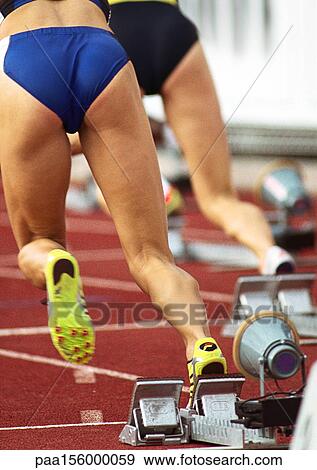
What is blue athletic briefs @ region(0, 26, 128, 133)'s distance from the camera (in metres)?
4.51

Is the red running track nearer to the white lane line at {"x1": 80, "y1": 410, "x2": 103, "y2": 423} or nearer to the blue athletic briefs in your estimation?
the white lane line at {"x1": 80, "y1": 410, "x2": 103, "y2": 423}

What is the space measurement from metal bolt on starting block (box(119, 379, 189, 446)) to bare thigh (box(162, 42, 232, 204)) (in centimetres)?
238

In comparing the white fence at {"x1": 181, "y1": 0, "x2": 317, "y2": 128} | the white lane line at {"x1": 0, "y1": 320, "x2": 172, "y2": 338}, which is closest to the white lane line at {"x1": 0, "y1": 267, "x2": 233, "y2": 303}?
the white lane line at {"x1": 0, "y1": 320, "x2": 172, "y2": 338}

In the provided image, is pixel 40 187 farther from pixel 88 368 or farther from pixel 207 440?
pixel 88 368

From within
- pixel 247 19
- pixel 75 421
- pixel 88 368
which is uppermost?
pixel 75 421

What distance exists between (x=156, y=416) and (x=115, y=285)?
13.3 ft

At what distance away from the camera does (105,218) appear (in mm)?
12562

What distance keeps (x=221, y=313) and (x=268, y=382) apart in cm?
167

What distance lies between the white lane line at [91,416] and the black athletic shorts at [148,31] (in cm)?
241

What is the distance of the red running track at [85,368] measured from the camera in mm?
4816

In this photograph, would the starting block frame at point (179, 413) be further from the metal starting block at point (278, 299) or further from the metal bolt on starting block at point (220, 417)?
the metal starting block at point (278, 299)

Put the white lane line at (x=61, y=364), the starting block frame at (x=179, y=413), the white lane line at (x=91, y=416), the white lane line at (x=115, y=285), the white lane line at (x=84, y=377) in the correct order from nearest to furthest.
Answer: the starting block frame at (x=179, y=413)
the white lane line at (x=91, y=416)
the white lane line at (x=84, y=377)
the white lane line at (x=61, y=364)
the white lane line at (x=115, y=285)

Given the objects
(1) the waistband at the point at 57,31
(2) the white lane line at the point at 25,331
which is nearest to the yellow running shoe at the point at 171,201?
(2) the white lane line at the point at 25,331
